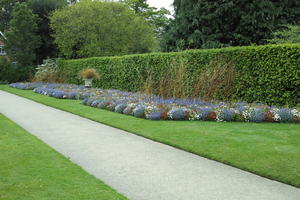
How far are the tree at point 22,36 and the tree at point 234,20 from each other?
18.3 m

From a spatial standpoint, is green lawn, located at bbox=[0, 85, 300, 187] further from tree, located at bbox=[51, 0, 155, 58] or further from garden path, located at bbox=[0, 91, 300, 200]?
tree, located at bbox=[51, 0, 155, 58]

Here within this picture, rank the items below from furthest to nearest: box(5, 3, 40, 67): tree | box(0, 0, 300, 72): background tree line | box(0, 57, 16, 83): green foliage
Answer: box(5, 3, 40, 67): tree → box(0, 57, 16, 83): green foliage → box(0, 0, 300, 72): background tree line

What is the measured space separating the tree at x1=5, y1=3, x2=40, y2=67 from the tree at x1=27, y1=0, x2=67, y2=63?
1.91m

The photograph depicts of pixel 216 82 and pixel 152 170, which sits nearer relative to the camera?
pixel 152 170

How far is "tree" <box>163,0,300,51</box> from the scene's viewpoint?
2208cm

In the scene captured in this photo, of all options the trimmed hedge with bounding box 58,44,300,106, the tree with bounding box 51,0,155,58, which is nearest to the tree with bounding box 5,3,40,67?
the tree with bounding box 51,0,155,58

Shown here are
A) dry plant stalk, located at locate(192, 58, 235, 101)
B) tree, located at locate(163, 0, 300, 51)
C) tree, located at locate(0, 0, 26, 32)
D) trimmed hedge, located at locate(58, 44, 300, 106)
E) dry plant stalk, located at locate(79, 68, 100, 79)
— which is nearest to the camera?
trimmed hedge, located at locate(58, 44, 300, 106)

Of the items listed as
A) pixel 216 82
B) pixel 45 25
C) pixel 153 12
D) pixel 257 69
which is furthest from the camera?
pixel 153 12

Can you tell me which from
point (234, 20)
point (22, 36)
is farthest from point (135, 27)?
point (22, 36)

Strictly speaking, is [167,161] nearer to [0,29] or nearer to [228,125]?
[228,125]

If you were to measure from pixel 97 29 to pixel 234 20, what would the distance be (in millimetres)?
11874

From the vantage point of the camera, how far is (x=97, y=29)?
2955cm

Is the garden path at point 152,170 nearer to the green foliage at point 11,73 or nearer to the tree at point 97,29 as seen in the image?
the tree at point 97,29

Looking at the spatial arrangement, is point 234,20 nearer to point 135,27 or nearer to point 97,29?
point 135,27
